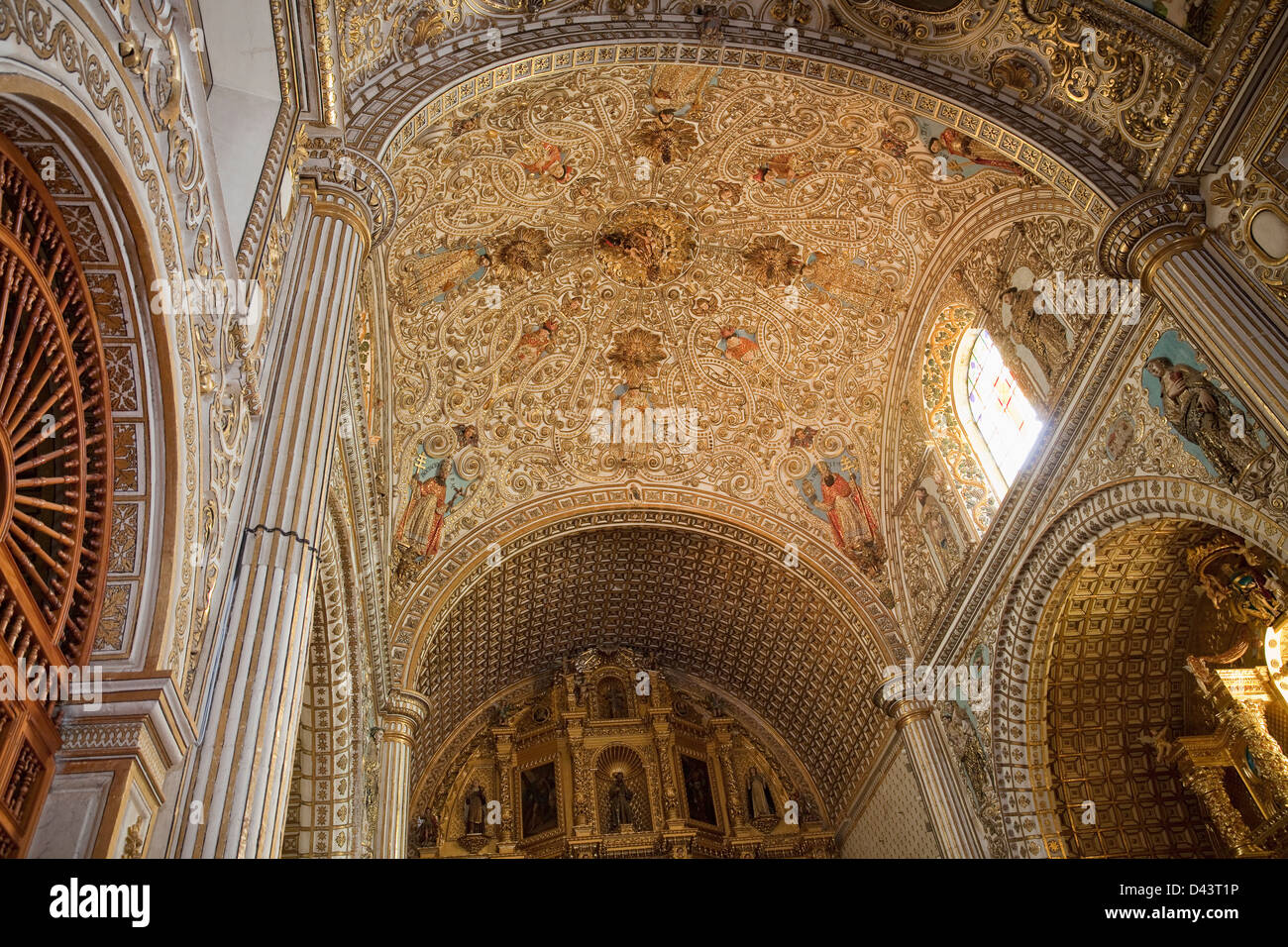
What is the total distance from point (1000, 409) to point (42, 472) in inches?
454

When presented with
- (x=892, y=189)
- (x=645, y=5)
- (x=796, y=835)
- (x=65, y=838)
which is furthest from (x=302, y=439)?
(x=796, y=835)

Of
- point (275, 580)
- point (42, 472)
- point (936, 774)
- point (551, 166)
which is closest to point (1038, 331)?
point (936, 774)

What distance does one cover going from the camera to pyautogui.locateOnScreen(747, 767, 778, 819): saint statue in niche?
17.3 meters

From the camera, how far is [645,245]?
13906mm

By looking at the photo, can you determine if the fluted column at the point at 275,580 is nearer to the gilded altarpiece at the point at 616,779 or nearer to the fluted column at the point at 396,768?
the fluted column at the point at 396,768

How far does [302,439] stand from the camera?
5.78 metres

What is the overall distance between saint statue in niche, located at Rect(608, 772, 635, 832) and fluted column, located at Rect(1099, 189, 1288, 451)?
1207 centimetres

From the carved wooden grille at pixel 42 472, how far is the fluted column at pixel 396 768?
801 cm

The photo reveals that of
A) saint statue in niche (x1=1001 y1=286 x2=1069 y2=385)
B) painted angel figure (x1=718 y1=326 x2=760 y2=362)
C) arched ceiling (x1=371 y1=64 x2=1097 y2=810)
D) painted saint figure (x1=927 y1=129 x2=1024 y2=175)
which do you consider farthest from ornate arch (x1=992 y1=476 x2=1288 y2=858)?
painted angel figure (x1=718 y1=326 x2=760 y2=362)

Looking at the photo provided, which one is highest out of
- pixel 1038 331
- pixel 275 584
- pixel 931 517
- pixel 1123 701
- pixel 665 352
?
pixel 665 352

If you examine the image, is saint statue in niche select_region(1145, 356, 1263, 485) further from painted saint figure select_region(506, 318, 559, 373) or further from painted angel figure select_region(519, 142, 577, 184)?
painted saint figure select_region(506, 318, 559, 373)

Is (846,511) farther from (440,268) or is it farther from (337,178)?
(337,178)
